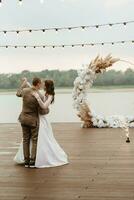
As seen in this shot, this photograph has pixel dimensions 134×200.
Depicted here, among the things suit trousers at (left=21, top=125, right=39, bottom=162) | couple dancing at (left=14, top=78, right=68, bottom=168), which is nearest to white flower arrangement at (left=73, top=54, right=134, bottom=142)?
couple dancing at (left=14, top=78, right=68, bottom=168)

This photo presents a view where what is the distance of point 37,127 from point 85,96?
7.40 meters

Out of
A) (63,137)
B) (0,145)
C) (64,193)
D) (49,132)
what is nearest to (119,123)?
(63,137)

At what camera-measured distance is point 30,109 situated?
335 inches

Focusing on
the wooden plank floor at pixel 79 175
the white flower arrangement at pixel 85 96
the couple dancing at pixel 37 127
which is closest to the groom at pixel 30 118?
the couple dancing at pixel 37 127

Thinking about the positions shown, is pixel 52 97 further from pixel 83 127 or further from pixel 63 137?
pixel 83 127

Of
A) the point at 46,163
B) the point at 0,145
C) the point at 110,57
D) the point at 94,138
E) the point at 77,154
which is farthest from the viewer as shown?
the point at 110,57

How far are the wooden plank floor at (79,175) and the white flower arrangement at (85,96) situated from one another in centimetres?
397

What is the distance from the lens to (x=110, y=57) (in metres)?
15.6

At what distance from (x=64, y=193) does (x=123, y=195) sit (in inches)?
26.8

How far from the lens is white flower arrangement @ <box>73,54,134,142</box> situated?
15.7m

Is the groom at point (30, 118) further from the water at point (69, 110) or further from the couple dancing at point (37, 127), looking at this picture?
the water at point (69, 110)

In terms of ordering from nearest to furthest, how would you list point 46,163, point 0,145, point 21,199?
1. point 21,199
2. point 46,163
3. point 0,145

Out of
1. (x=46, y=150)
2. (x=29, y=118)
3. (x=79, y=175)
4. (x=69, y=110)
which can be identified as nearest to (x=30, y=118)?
(x=29, y=118)

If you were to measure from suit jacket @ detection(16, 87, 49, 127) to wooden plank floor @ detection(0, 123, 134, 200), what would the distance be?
0.71 metres
